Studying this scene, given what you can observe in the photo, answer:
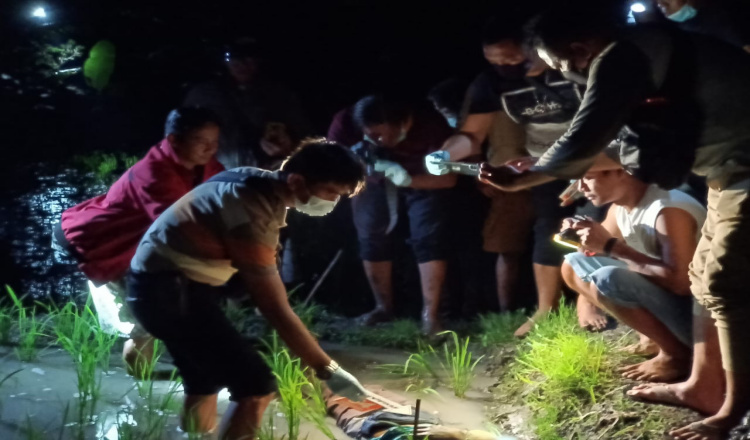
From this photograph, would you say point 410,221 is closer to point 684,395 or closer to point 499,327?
point 499,327

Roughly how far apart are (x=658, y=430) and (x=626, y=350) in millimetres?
687

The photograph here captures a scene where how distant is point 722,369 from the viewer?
2.88m

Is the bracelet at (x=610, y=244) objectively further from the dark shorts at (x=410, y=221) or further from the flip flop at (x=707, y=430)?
the dark shorts at (x=410, y=221)

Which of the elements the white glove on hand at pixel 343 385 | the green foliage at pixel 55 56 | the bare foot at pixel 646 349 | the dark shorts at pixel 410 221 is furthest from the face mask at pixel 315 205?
the green foliage at pixel 55 56

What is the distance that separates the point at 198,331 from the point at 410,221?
2.33 meters

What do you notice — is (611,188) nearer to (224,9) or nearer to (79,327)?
(79,327)

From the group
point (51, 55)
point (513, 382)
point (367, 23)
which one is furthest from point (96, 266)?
point (51, 55)

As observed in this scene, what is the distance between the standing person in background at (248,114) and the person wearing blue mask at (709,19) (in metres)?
2.56

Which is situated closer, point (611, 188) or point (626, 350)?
point (611, 188)

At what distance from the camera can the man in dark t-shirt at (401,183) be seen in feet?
15.4

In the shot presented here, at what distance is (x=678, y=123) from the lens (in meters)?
2.45

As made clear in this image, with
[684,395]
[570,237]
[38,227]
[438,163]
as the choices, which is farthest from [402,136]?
[38,227]

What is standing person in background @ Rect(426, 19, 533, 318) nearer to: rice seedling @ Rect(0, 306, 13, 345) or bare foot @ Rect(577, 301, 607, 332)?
bare foot @ Rect(577, 301, 607, 332)

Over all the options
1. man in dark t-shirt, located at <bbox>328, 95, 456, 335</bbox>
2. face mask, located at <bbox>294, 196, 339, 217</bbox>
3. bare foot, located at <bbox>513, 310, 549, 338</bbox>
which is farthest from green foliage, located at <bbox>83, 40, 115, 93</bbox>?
face mask, located at <bbox>294, 196, 339, 217</bbox>
